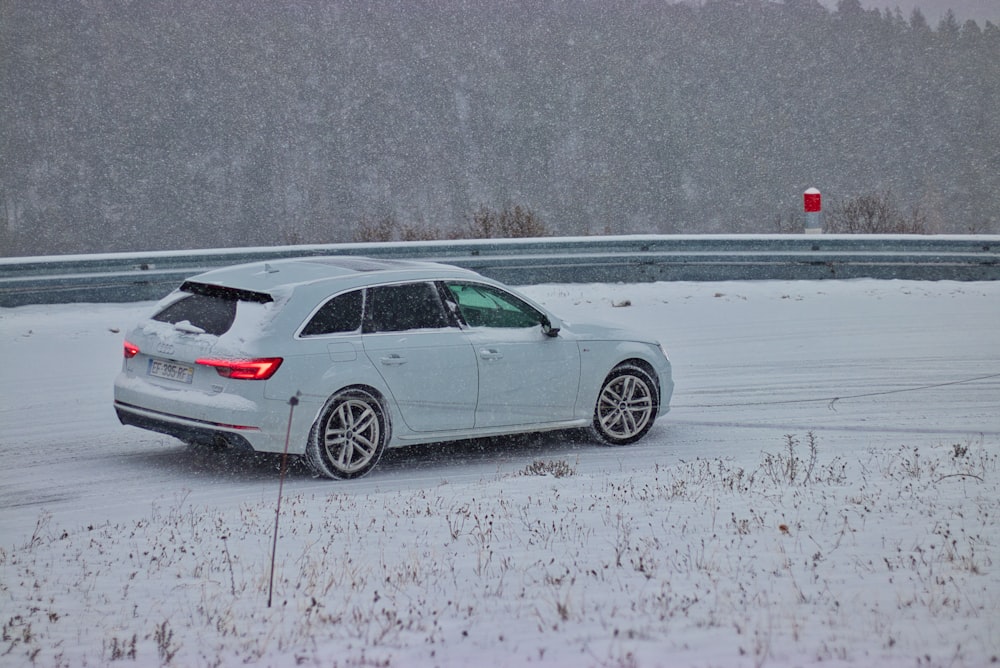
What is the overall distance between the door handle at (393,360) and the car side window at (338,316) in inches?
10.4

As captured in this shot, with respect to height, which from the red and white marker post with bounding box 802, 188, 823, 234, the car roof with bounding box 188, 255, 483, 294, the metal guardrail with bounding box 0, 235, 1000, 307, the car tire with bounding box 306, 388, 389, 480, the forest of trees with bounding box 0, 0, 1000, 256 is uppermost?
the forest of trees with bounding box 0, 0, 1000, 256

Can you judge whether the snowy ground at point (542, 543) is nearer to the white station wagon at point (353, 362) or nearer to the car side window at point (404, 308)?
the white station wagon at point (353, 362)

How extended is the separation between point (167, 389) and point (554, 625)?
4081 mm

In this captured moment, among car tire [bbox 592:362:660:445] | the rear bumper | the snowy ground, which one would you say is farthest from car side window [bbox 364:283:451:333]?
car tire [bbox 592:362:660:445]

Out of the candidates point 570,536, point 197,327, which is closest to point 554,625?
point 570,536

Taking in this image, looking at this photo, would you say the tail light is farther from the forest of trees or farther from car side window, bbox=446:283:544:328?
the forest of trees

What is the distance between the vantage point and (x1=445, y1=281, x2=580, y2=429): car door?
948 cm

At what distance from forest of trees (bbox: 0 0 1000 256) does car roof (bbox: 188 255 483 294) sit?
198ft

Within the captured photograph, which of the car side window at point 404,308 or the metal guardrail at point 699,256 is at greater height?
the metal guardrail at point 699,256

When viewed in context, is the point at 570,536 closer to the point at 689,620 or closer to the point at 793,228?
the point at 689,620

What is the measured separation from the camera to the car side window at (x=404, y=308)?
357 inches

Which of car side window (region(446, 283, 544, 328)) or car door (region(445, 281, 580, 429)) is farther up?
car side window (region(446, 283, 544, 328))

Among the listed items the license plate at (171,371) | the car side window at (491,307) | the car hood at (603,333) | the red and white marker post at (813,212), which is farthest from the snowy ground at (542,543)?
the red and white marker post at (813,212)

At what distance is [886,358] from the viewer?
45.8 ft
